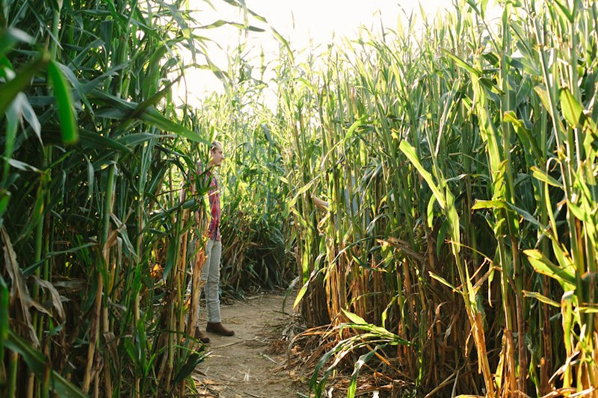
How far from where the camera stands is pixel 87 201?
1.41m

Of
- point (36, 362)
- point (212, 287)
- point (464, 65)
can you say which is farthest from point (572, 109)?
point (212, 287)

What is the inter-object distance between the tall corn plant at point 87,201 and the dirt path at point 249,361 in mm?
831

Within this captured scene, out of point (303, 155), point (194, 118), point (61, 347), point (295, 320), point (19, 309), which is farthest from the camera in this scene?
point (295, 320)

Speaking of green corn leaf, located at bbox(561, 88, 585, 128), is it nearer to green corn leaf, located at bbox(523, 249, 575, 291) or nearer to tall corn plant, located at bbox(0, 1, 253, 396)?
green corn leaf, located at bbox(523, 249, 575, 291)

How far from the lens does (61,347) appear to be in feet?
4.15

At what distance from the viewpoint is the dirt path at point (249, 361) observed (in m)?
2.68

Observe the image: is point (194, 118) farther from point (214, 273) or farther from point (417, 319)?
point (214, 273)

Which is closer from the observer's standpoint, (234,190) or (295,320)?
(295,320)

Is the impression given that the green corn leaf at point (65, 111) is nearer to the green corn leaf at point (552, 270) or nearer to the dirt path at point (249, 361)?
the green corn leaf at point (552, 270)

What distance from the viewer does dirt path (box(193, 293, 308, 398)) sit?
8.79ft

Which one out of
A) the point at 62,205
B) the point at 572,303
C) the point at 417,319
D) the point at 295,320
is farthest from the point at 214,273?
the point at 572,303

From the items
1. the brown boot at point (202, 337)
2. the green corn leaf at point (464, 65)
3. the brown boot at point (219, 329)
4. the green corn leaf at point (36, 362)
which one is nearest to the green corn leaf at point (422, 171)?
the green corn leaf at point (464, 65)

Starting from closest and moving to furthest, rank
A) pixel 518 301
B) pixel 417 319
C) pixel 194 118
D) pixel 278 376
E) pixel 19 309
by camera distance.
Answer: pixel 19 309 → pixel 518 301 → pixel 194 118 → pixel 417 319 → pixel 278 376

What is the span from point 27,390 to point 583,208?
1.24 m
